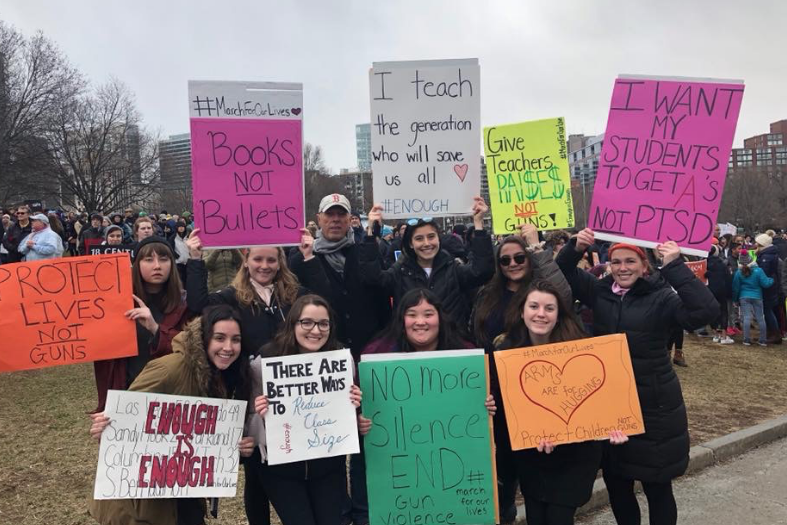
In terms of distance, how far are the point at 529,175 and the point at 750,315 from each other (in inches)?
379

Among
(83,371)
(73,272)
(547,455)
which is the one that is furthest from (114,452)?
(83,371)

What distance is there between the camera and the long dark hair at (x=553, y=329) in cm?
343

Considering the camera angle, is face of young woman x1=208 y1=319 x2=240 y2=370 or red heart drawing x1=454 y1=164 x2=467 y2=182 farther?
red heart drawing x1=454 y1=164 x2=467 y2=182

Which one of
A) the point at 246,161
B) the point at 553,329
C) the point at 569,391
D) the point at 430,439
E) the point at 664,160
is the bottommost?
the point at 430,439

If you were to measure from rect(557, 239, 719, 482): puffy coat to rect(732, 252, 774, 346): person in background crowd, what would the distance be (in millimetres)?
9748

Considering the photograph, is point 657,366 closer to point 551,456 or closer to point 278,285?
point 551,456

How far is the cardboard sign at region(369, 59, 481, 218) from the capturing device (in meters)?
4.34

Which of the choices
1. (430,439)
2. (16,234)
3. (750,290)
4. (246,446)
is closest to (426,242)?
(430,439)

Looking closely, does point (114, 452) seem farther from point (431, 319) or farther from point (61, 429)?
point (61, 429)

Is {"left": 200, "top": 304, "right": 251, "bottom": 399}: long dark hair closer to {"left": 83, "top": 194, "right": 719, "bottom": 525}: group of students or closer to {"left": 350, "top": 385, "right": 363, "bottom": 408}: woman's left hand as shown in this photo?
{"left": 83, "top": 194, "right": 719, "bottom": 525}: group of students

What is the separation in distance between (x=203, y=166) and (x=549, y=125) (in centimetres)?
273

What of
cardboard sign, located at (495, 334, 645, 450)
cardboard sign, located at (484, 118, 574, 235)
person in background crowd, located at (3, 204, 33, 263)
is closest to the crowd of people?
cardboard sign, located at (495, 334, 645, 450)

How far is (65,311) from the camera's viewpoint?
349 centimetres

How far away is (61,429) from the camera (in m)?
6.29
